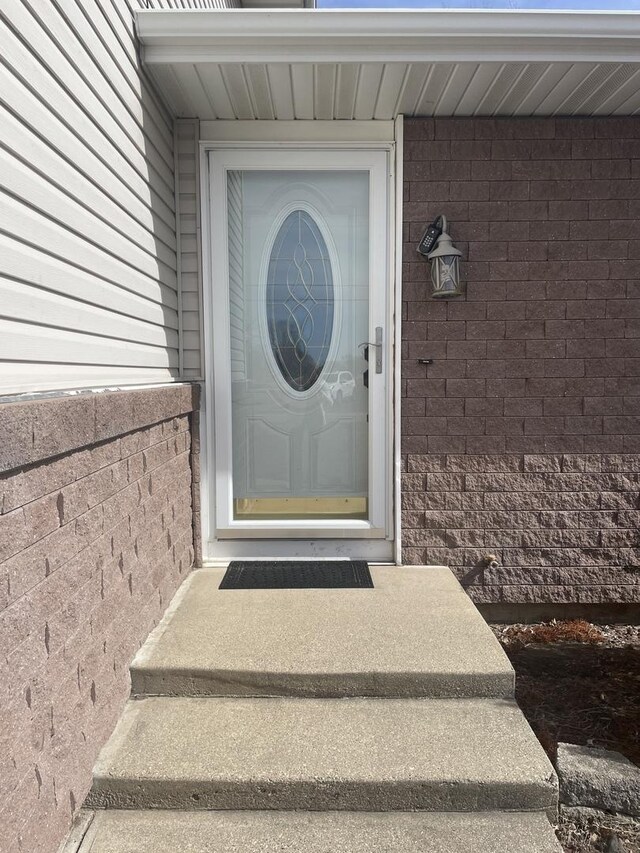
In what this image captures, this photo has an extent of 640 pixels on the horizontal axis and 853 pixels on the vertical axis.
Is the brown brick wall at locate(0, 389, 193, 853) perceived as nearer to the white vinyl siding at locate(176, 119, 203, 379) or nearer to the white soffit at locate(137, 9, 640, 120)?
the white vinyl siding at locate(176, 119, 203, 379)

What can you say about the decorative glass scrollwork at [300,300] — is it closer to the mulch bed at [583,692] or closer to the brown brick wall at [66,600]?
the brown brick wall at [66,600]

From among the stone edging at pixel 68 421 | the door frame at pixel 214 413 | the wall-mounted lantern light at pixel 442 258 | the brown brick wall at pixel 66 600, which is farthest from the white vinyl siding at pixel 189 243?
the wall-mounted lantern light at pixel 442 258

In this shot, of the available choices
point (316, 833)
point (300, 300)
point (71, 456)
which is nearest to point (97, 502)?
point (71, 456)

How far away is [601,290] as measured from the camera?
330 cm

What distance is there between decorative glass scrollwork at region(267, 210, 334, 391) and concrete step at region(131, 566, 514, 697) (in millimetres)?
1331

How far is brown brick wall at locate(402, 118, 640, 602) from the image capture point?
10.7ft

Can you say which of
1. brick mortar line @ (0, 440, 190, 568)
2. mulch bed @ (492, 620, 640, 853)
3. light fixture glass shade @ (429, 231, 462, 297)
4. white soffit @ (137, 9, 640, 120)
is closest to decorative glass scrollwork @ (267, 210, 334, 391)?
light fixture glass shade @ (429, 231, 462, 297)

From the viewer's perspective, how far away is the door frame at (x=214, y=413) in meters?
3.31

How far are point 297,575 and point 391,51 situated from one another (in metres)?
2.64

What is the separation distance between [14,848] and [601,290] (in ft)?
11.5

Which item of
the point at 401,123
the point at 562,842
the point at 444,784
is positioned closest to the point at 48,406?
the point at 444,784

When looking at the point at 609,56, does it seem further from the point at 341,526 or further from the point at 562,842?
the point at 562,842

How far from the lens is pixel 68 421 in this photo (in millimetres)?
1678

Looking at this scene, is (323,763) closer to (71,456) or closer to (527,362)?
(71,456)
